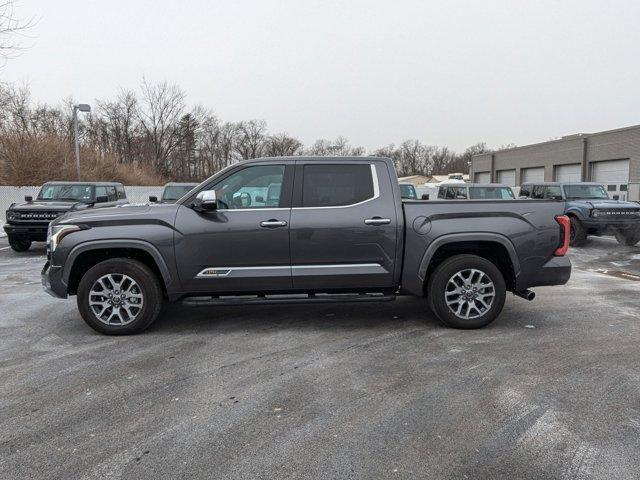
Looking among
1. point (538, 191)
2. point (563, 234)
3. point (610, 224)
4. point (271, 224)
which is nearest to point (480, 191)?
point (538, 191)

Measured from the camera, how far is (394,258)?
550 centimetres

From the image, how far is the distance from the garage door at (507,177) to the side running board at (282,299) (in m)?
48.7

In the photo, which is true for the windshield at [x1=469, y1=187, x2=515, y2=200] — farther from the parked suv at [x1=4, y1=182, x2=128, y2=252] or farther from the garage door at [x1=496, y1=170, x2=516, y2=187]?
the garage door at [x1=496, y1=170, x2=516, y2=187]

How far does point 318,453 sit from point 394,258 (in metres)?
2.75

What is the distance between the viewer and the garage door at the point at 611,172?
35344 millimetres

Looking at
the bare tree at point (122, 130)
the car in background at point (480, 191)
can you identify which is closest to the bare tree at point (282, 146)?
the bare tree at point (122, 130)

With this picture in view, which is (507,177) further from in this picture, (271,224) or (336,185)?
(271,224)

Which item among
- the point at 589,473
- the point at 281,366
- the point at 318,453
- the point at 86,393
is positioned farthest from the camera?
the point at 281,366

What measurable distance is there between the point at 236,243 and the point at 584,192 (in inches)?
539

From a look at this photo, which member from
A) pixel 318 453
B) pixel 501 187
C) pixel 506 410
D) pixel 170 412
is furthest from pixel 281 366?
pixel 501 187

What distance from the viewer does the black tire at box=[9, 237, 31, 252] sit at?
42.5ft

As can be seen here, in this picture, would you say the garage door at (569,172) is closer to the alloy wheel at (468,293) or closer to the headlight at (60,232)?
the alloy wheel at (468,293)

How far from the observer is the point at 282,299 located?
553 cm

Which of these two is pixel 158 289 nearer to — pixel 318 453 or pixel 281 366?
pixel 281 366
